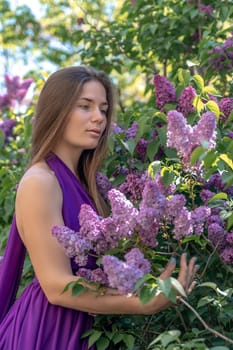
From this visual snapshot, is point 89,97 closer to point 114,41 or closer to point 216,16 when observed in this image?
point 216,16

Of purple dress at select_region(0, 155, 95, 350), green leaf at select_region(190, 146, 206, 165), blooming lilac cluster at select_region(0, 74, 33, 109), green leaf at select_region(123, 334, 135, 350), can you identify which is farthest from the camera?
blooming lilac cluster at select_region(0, 74, 33, 109)

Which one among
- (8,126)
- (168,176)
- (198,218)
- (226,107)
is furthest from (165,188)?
(8,126)

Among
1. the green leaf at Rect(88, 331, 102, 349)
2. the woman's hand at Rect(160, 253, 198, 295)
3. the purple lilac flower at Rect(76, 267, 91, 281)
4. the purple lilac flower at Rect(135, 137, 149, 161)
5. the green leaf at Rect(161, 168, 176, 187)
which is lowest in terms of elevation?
the green leaf at Rect(88, 331, 102, 349)

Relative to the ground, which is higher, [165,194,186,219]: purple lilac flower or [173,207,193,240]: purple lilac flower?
[165,194,186,219]: purple lilac flower

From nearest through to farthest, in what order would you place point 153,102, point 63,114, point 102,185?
1. point 63,114
2. point 102,185
3. point 153,102

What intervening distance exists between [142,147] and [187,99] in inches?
11.9

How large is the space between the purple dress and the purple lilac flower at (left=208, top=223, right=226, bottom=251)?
0.40 m

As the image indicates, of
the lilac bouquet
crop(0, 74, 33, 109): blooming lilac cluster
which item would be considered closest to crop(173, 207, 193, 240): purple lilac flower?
the lilac bouquet

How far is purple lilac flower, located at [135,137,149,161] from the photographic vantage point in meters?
2.66

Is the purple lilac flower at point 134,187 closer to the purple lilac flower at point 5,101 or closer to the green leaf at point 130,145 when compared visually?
the green leaf at point 130,145

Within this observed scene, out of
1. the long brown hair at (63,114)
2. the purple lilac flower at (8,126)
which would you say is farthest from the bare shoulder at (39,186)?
the purple lilac flower at (8,126)

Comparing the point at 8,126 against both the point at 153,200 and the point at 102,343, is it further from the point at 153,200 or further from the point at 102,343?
the point at 153,200

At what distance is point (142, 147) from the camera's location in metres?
2.67

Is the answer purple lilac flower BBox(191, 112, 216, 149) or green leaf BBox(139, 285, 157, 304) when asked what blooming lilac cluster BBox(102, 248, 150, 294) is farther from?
purple lilac flower BBox(191, 112, 216, 149)
